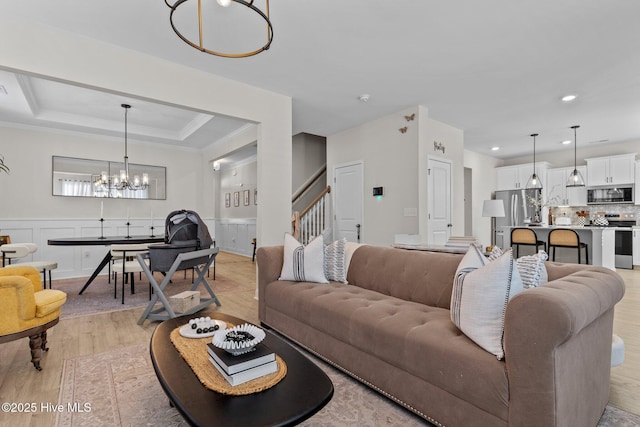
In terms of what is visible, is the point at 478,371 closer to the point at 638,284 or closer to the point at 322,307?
the point at 322,307

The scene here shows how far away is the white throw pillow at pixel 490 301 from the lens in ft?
4.88

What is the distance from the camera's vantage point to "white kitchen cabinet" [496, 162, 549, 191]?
817cm

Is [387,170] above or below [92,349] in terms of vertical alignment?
above

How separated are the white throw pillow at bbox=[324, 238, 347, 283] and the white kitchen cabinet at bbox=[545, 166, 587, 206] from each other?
24.6ft

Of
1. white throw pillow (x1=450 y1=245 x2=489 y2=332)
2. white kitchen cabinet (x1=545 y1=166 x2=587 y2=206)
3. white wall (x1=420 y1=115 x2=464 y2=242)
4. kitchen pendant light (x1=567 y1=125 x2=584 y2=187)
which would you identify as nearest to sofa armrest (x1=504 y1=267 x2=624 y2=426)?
white throw pillow (x1=450 y1=245 x2=489 y2=332)

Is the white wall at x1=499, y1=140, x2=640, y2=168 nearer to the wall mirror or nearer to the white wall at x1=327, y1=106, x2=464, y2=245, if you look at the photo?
the white wall at x1=327, y1=106, x2=464, y2=245

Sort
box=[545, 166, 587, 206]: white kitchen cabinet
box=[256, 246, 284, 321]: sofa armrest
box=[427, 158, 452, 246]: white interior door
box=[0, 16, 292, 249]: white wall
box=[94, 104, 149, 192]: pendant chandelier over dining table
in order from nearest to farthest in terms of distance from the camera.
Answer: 1. box=[0, 16, 292, 249]: white wall
2. box=[256, 246, 284, 321]: sofa armrest
3. box=[427, 158, 452, 246]: white interior door
4. box=[94, 104, 149, 192]: pendant chandelier over dining table
5. box=[545, 166, 587, 206]: white kitchen cabinet

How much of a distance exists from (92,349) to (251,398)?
2.18 m

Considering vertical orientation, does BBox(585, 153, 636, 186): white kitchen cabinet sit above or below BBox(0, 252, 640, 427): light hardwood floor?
above

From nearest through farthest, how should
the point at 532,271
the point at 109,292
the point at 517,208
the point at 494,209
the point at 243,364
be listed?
1. the point at 243,364
2. the point at 532,271
3. the point at 109,292
4. the point at 494,209
5. the point at 517,208

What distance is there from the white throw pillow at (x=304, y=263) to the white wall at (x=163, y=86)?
133 centimetres

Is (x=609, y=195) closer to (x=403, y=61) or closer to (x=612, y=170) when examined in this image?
(x=612, y=170)

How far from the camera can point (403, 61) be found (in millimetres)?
3549

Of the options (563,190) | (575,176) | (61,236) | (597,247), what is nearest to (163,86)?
(61,236)
